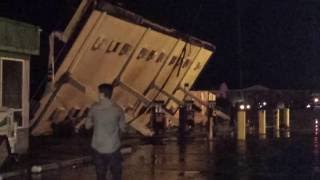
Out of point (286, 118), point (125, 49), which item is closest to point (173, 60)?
point (125, 49)

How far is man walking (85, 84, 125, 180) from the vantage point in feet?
35.3

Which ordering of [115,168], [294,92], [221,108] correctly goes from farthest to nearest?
1. [294,92]
2. [221,108]
3. [115,168]

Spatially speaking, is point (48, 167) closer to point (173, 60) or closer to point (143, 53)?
point (143, 53)

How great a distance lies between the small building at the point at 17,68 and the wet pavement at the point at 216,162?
2.89 metres

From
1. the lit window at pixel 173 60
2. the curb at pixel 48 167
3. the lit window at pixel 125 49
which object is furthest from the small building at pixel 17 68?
the lit window at pixel 173 60

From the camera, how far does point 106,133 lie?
1080 cm

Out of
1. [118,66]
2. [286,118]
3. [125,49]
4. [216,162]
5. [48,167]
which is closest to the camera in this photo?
[48,167]

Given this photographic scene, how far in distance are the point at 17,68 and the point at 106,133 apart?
981 centimetres

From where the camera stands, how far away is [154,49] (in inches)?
1283

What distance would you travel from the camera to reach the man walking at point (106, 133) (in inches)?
424

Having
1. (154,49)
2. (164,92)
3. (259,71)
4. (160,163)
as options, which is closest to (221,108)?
(164,92)

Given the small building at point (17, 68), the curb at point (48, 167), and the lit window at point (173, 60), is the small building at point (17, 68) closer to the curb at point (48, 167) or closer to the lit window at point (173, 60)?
the curb at point (48, 167)

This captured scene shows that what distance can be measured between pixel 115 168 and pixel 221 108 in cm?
2950

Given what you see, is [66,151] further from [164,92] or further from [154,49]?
[164,92]
